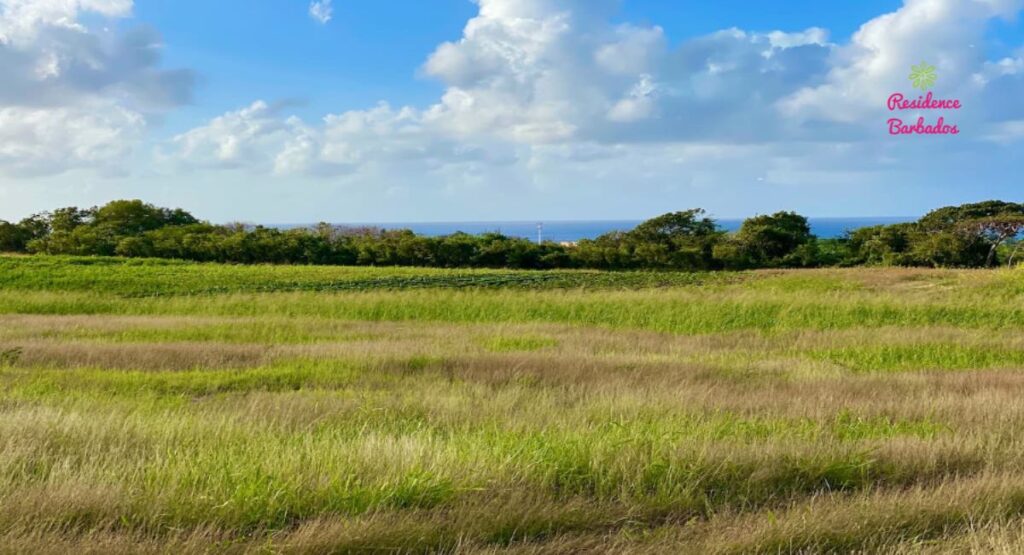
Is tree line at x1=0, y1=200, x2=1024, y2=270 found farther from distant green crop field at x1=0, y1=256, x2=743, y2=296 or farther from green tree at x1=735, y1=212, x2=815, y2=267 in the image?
distant green crop field at x1=0, y1=256, x2=743, y2=296

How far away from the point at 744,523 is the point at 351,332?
46.1ft

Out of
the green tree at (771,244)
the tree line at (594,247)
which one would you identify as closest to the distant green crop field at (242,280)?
the tree line at (594,247)

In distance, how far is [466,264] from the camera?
192 ft

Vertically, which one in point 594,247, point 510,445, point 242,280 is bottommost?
point 510,445

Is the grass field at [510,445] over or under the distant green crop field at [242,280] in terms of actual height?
under

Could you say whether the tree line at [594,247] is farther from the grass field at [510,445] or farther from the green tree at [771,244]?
the grass field at [510,445]

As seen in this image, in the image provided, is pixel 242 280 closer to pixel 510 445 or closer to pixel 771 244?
pixel 510 445

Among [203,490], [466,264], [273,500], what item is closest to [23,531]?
[203,490]

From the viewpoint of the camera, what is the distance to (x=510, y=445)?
5.72m

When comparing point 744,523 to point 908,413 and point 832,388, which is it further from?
point 832,388

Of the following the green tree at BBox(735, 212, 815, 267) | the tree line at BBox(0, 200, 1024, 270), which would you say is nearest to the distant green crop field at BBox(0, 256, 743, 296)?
the tree line at BBox(0, 200, 1024, 270)

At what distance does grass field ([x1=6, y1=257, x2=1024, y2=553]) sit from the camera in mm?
4246

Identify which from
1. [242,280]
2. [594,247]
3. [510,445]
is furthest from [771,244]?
[510,445]

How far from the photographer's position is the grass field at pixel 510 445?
425 centimetres
